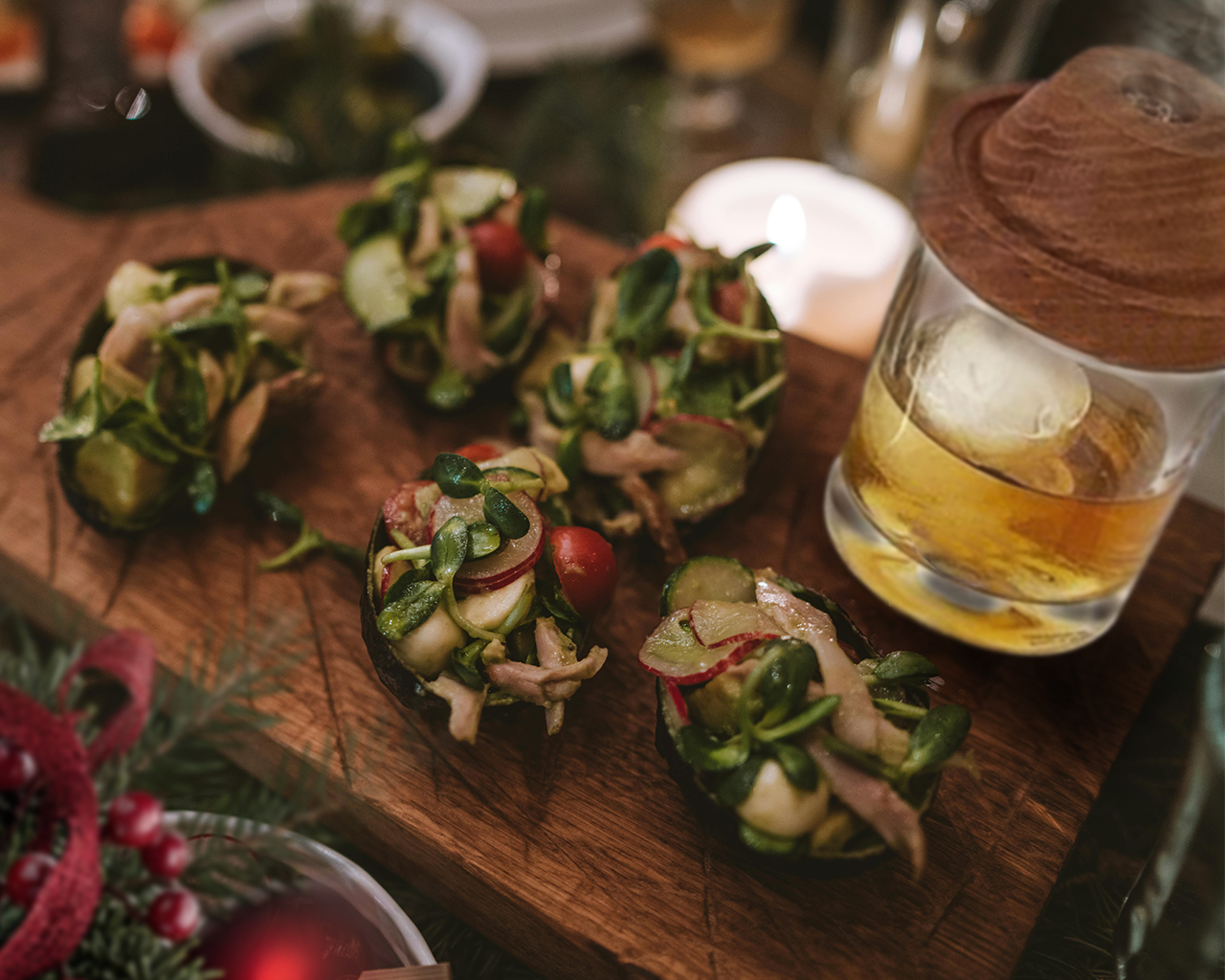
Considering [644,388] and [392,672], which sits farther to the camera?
[644,388]

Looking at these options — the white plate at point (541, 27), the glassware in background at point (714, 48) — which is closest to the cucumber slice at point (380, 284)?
the glassware in background at point (714, 48)

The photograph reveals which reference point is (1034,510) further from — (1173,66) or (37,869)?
(37,869)

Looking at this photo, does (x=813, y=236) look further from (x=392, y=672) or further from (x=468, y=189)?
(x=392, y=672)

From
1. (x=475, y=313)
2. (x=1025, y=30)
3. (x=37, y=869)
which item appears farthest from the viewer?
(x=1025, y=30)

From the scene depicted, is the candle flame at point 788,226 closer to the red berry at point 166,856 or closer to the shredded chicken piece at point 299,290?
the shredded chicken piece at point 299,290

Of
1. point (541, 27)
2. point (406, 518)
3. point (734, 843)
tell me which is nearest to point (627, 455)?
point (406, 518)

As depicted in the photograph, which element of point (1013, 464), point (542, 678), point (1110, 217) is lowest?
point (542, 678)

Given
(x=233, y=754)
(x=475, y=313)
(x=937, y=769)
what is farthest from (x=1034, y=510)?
(x=233, y=754)
